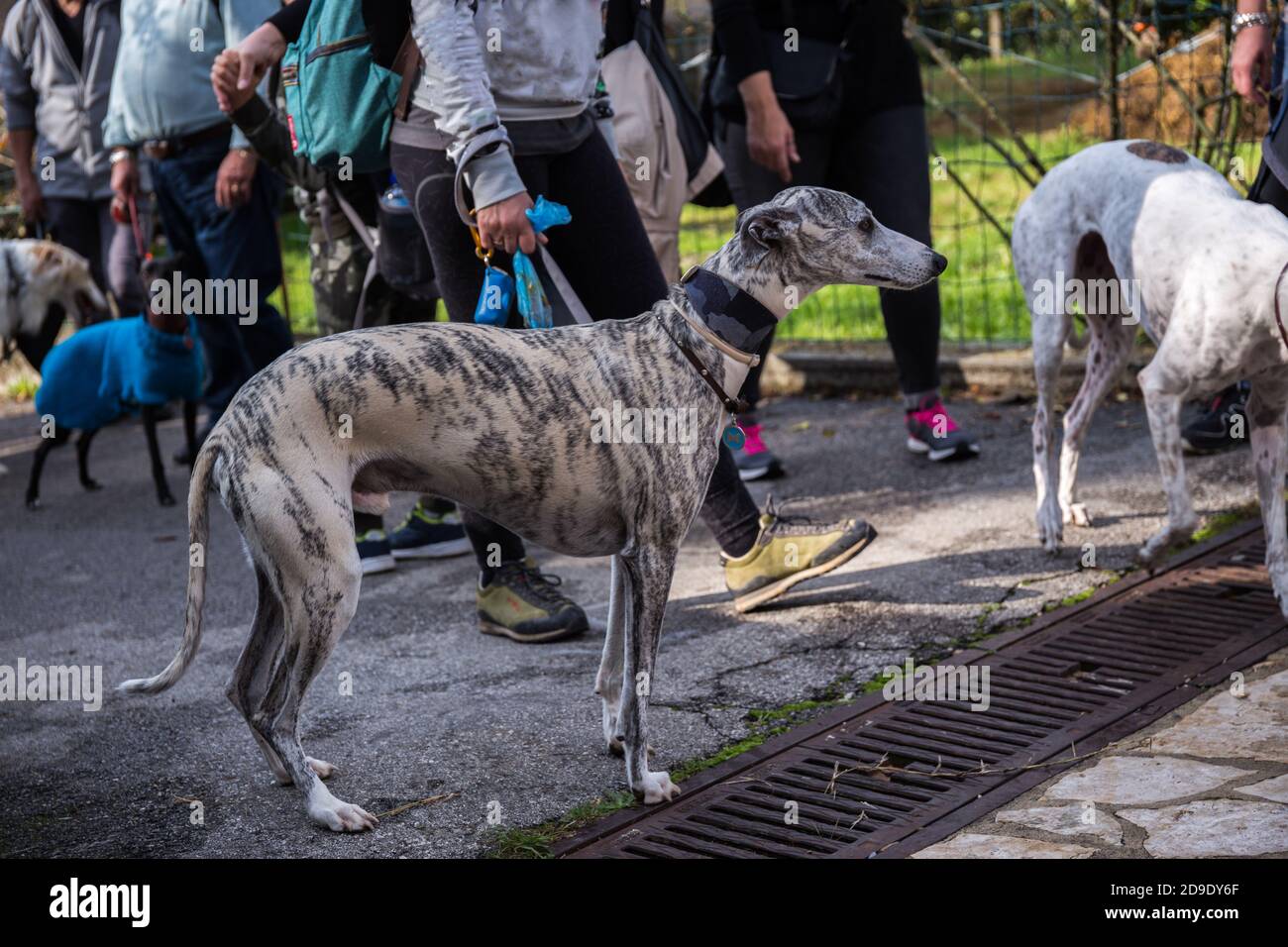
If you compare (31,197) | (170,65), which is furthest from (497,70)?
(31,197)

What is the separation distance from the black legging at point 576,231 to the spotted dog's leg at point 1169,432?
1.48m

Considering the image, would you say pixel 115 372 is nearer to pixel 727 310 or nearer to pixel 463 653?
pixel 463 653

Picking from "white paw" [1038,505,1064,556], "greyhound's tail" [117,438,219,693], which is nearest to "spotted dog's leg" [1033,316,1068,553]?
"white paw" [1038,505,1064,556]

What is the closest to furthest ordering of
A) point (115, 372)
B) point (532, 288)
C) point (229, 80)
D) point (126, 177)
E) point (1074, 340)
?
point (532, 288) → point (229, 80) → point (1074, 340) → point (126, 177) → point (115, 372)

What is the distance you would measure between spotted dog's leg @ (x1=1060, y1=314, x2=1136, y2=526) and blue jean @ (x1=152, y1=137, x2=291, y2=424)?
3.32 m

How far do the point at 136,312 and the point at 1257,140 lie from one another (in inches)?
223

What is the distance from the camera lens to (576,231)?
4.14m

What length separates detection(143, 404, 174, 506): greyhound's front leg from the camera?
6.84 meters

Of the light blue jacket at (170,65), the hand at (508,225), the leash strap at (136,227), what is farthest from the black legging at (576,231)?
the leash strap at (136,227)

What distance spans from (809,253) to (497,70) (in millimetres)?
1087

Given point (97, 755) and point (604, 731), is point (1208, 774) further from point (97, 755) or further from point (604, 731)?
point (97, 755)

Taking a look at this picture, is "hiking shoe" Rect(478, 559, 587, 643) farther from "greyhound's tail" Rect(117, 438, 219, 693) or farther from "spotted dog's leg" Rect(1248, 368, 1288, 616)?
"spotted dog's leg" Rect(1248, 368, 1288, 616)

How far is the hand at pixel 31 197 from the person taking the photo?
791 centimetres
